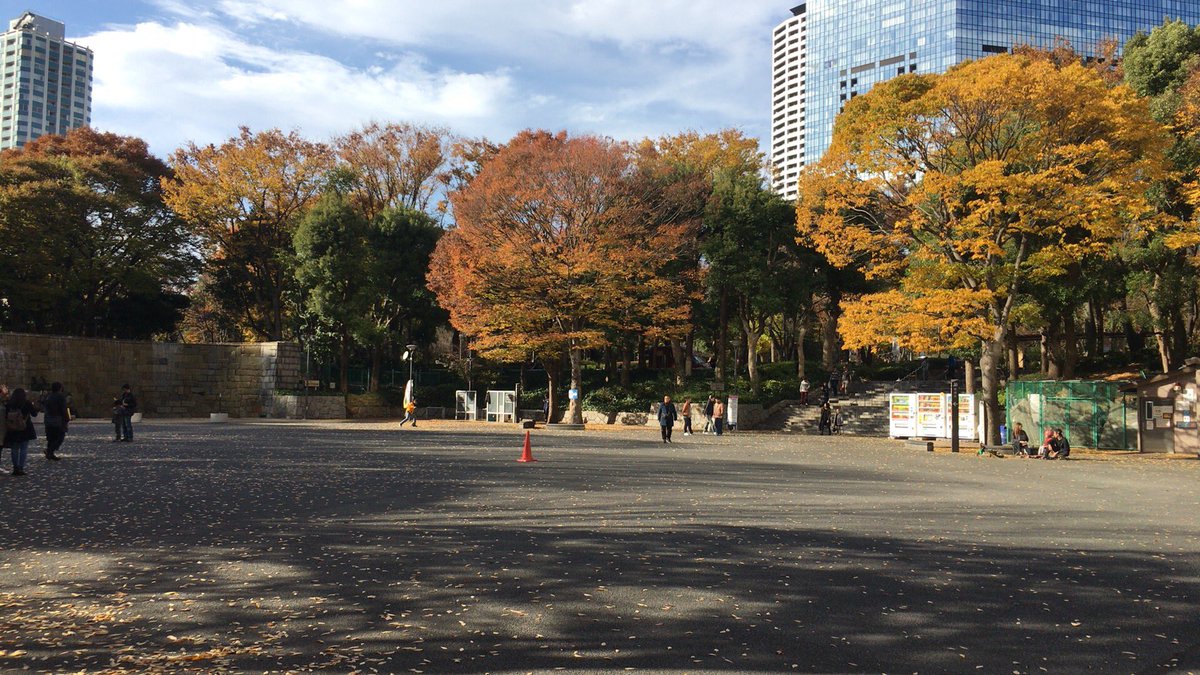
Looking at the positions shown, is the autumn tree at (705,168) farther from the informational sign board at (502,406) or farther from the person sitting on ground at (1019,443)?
the person sitting on ground at (1019,443)

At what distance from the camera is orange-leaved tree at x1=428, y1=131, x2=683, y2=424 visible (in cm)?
3306

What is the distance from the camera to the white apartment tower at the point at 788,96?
151750mm

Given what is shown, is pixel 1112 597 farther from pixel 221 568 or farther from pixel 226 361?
pixel 226 361

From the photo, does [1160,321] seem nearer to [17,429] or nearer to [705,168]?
[705,168]

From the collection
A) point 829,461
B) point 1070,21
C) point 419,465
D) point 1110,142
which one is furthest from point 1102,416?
point 1070,21

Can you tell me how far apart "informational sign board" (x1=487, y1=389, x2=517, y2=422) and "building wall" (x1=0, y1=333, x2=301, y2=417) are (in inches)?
384

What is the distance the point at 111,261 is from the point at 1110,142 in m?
39.4

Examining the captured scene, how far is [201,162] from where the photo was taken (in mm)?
39312

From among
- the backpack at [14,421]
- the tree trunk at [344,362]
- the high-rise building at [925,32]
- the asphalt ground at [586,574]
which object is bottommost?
the asphalt ground at [586,574]

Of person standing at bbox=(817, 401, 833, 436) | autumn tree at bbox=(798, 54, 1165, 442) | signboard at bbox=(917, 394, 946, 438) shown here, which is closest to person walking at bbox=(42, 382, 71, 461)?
autumn tree at bbox=(798, 54, 1165, 442)

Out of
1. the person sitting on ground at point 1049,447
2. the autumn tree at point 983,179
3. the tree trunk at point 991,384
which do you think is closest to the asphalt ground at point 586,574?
the person sitting on ground at point 1049,447

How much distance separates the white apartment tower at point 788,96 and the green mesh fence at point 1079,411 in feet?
414

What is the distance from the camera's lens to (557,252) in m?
33.9

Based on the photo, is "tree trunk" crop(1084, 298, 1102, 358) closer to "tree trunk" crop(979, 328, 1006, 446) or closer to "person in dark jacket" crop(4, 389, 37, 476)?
"tree trunk" crop(979, 328, 1006, 446)
